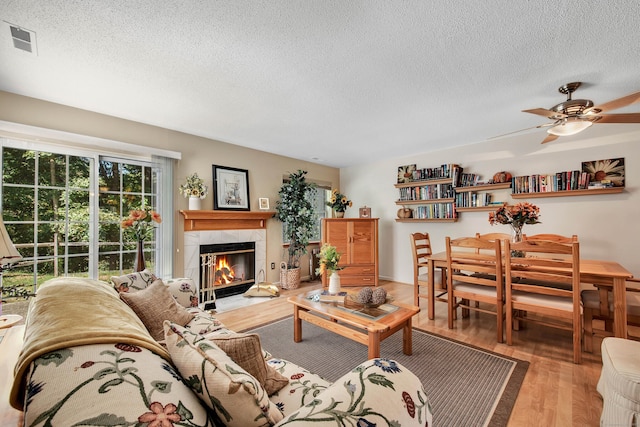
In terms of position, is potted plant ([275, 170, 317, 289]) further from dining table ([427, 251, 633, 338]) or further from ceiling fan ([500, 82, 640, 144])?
dining table ([427, 251, 633, 338])

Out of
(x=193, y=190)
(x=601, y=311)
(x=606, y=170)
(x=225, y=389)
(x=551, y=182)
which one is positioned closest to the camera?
(x=225, y=389)

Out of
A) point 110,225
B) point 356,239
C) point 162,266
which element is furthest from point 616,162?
point 110,225

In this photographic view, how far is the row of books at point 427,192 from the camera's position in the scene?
4.39 metres

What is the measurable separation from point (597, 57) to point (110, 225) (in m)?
4.78

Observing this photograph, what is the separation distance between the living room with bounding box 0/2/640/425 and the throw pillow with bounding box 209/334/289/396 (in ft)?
6.04

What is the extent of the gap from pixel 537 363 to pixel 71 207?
185 inches

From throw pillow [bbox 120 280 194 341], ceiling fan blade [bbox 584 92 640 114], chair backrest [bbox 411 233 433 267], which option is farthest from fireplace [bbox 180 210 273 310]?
ceiling fan blade [bbox 584 92 640 114]

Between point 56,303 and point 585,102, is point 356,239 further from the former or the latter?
point 56,303

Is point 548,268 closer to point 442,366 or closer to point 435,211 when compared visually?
point 442,366

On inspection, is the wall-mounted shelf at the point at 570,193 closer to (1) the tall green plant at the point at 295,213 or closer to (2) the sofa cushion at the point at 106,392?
(1) the tall green plant at the point at 295,213

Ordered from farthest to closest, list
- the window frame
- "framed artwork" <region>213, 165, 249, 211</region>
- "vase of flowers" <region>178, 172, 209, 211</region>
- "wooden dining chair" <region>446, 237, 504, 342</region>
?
"framed artwork" <region>213, 165, 249, 211</region>
"vase of flowers" <region>178, 172, 209, 211</region>
the window frame
"wooden dining chair" <region>446, 237, 504, 342</region>

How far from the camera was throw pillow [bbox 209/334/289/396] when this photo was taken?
1.04m

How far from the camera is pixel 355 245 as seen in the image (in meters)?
4.84

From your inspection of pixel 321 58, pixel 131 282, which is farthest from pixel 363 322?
pixel 321 58
